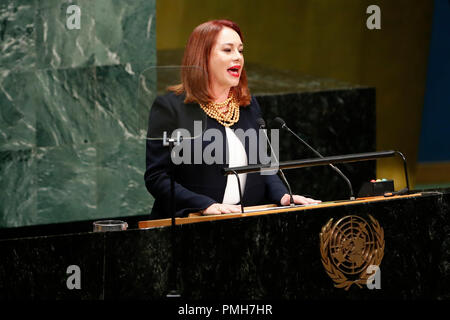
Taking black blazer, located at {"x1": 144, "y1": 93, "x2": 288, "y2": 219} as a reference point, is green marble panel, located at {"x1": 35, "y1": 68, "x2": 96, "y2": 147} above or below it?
above

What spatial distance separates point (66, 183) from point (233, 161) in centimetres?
282

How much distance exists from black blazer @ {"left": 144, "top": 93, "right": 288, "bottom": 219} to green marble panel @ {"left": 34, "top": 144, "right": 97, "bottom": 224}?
105 inches

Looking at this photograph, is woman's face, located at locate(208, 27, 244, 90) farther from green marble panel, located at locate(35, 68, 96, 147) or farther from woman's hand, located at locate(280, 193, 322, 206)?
green marble panel, located at locate(35, 68, 96, 147)

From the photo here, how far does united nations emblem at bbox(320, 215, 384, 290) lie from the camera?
4789mm

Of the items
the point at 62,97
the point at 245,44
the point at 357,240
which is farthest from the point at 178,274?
the point at 245,44

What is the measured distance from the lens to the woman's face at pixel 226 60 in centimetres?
526

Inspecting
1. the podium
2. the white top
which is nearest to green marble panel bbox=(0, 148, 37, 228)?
the white top

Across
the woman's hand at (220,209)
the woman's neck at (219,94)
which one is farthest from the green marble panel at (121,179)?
the woman's hand at (220,209)

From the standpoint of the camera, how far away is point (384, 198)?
195 inches

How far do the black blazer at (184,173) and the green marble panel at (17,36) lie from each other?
2.58 m

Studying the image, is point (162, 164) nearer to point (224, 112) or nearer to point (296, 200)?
point (224, 112)

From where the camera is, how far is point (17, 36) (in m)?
7.41
